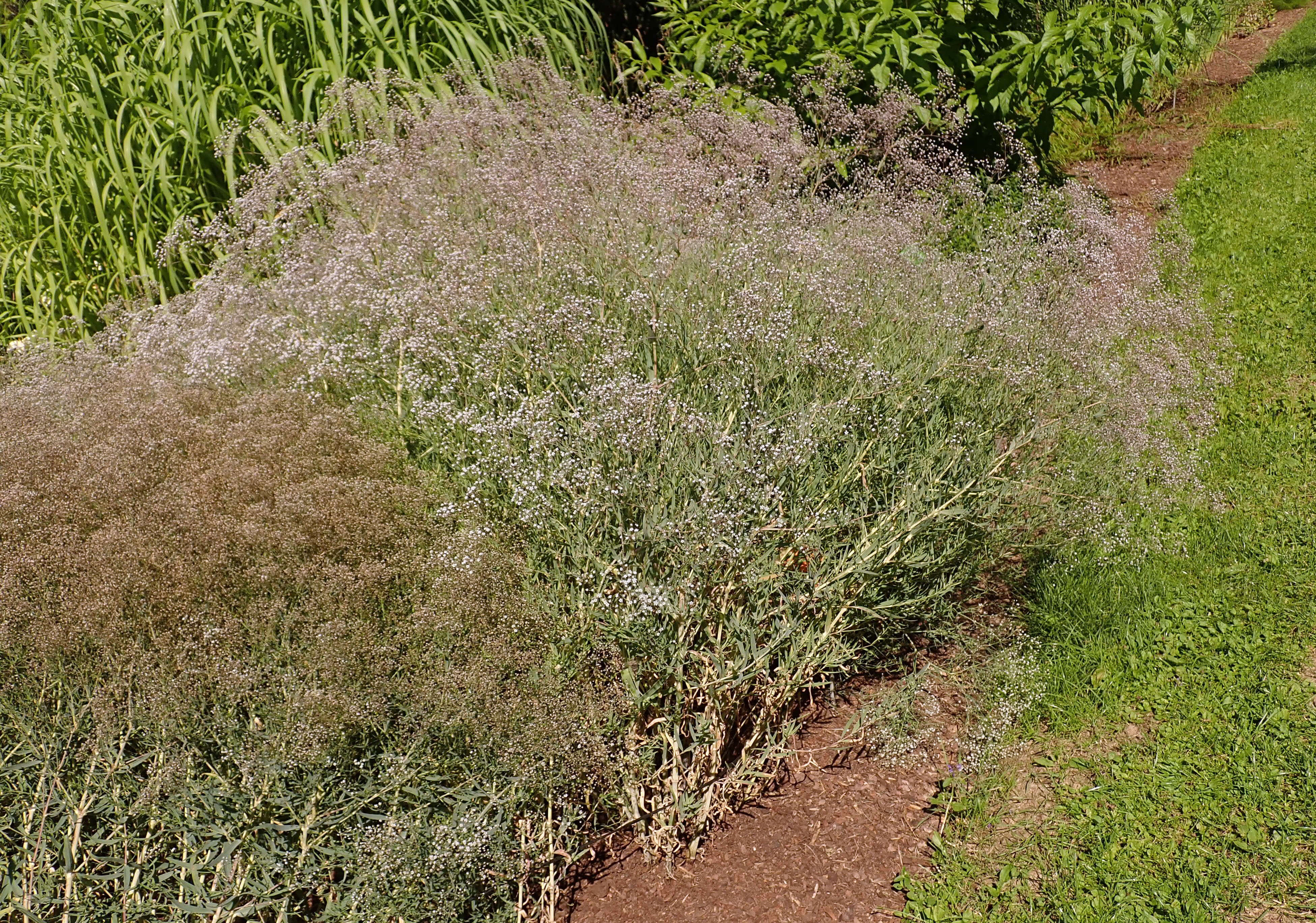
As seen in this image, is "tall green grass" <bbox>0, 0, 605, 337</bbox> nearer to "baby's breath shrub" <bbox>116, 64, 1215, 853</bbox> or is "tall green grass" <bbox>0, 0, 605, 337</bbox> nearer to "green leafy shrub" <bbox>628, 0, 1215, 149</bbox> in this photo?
"baby's breath shrub" <bbox>116, 64, 1215, 853</bbox>

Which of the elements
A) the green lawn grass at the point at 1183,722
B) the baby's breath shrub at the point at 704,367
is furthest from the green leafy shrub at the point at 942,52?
the green lawn grass at the point at 1183,722

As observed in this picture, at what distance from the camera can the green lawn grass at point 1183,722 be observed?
109 inches

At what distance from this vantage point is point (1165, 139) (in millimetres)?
9570

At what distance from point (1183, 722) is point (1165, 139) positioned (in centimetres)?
793

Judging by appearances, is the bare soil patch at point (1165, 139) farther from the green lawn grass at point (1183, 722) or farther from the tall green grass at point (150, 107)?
the tall green grass at point (150, 107)

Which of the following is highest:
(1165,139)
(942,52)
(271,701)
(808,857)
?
(942,52)

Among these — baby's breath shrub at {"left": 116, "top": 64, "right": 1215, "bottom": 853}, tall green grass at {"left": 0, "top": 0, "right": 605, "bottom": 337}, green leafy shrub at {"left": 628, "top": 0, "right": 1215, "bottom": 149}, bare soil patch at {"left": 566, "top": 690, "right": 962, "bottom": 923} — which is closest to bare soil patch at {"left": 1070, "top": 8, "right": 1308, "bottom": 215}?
green leafy shrub at {"left": 628, "top": 0, "right": 1215, "bottom": 149}

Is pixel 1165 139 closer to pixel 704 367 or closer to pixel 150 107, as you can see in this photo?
pixel 704 367

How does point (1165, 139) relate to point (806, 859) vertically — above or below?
above

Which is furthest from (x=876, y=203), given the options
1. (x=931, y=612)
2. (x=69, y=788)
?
(x=69, y=788)

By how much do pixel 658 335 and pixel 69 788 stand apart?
7.08ft

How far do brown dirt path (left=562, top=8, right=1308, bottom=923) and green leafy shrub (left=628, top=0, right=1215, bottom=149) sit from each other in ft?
12.0

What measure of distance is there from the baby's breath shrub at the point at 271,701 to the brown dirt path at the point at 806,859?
268mm

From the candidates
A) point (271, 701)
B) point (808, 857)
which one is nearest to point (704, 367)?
point (808, 857)
